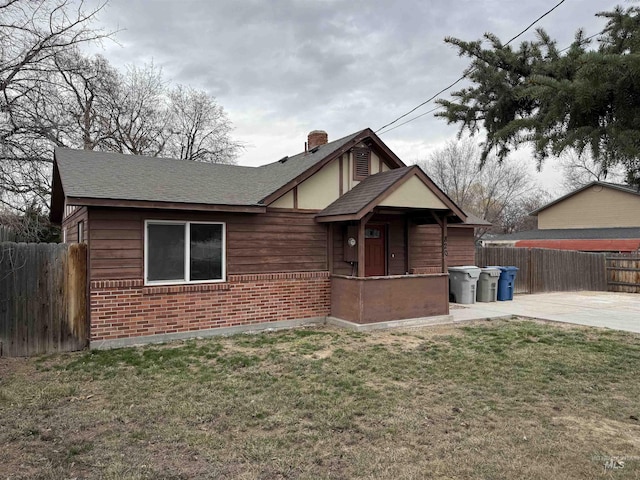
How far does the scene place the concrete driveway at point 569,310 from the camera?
10398 mm

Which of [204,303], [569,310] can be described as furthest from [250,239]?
[569,310]

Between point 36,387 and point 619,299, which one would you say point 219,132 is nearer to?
point 619,299

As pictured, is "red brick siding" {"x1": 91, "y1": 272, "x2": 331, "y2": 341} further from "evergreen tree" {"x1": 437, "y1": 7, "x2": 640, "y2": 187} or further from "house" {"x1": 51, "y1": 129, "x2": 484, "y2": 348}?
"evergreen tree" {"x1": 437, "y1": 7, "x2": 640, "y2": 187}

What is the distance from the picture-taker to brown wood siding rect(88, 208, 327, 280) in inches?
309

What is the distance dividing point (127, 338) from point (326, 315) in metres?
4.26

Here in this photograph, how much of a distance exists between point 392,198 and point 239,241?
11.0 ft

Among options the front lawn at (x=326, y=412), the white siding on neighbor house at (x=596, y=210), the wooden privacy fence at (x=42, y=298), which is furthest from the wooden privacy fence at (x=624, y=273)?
the wooden privacy fence at (x=42, y=298)

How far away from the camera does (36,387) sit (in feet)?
18.7

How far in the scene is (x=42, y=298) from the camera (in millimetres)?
7594

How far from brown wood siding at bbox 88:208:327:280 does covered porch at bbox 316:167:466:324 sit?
49 cm

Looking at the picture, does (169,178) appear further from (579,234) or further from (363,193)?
(579,234)

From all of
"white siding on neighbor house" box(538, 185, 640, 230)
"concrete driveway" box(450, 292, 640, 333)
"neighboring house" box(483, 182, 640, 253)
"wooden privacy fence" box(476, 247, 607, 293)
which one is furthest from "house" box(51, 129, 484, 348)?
"white siding on neighbor house" box(538, 185, 640, 230)

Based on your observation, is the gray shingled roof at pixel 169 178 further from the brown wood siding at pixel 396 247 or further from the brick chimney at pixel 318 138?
the brown wood siding at pixel 396 247

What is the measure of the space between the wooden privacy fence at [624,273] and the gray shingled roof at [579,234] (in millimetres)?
8460
